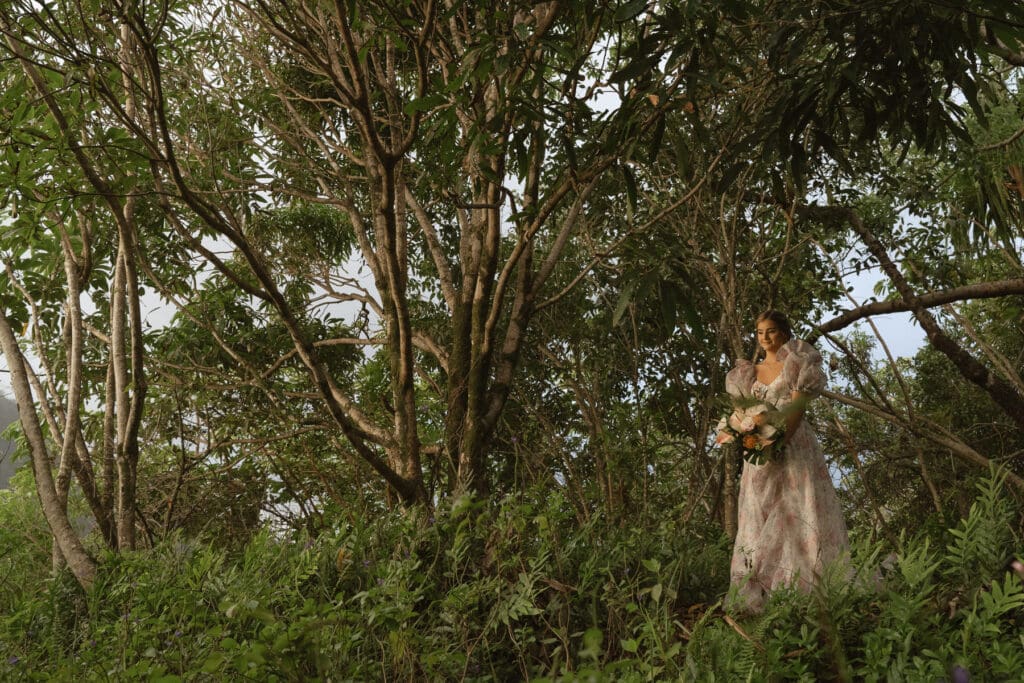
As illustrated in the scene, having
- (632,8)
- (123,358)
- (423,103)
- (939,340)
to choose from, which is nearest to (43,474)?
(123,358)

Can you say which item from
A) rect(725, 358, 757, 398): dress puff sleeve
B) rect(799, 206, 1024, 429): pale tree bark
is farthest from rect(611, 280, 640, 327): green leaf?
rect(799, 206, 1024, 429): pale tree bark

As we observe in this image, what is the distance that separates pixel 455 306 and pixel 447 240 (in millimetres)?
2574

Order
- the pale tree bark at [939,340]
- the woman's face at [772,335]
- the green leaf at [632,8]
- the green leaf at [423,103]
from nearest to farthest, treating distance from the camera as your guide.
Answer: the green leaf at [632,8], the green leaf at [423,103], the woman's face at [772,335], the pale tree bark at [939,340]

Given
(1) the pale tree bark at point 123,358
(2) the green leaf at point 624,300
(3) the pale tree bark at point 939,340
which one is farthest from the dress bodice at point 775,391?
(1) the pale tree bark at point 123,358

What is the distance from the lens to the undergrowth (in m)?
2.56

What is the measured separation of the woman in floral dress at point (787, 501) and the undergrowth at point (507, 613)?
28cm

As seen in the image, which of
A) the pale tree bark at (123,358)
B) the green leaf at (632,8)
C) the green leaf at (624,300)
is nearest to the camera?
the green leaf at (624,300)

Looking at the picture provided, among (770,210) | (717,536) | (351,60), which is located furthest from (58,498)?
(770,210)

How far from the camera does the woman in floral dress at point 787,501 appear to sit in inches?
187

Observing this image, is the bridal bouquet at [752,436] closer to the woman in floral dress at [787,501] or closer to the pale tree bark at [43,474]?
the woman in floral dress at [787,501]

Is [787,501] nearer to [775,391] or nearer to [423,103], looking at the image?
[775,391]

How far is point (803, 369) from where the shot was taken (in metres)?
4.83

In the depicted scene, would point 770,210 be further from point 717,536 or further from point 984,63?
point 984,63

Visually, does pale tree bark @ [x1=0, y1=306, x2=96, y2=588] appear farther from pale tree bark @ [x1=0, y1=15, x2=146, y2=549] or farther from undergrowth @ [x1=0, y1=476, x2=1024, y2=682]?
pale tree bark @ [x1=0, y1=15, x2=146, y2=549]
